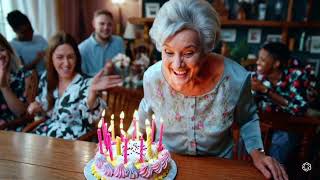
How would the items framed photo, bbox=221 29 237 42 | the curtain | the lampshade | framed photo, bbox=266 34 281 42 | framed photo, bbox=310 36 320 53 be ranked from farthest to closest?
the lampshade, framed photo, bbox=221 29 237 42, framed photo, bbox=266 34 281 42, framed photo, bbox=310 36 320 53, the curtain

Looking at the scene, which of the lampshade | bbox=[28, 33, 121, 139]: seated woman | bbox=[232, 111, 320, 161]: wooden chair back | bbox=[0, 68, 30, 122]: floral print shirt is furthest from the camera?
the lampshade

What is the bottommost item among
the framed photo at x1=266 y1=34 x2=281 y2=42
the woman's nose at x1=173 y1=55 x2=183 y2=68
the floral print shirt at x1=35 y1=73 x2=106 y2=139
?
the floral print shirt at x1=35 y1=73 x2=106 y2=139

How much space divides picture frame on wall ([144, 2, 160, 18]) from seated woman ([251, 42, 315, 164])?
7.96 feet

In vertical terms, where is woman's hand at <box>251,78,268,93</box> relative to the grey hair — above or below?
below

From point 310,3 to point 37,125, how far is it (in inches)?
145

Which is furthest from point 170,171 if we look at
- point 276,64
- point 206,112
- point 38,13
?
point 38,13

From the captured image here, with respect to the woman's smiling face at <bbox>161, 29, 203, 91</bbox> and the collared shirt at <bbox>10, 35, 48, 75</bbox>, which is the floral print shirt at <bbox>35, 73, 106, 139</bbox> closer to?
the woman's smiling face at <bbox>161, 29, 203, 91</bbox>

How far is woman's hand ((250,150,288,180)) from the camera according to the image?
108 cm

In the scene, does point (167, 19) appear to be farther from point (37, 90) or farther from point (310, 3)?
point (310, 3)

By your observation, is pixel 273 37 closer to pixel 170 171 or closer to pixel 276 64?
pixel 276 64

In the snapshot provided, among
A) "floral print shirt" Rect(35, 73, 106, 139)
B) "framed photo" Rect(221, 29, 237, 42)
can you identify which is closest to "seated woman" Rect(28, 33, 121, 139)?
"floral print shirt" Rect(35, 73, 106, 139)

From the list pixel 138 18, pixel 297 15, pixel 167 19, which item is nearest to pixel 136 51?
pixel 138 18

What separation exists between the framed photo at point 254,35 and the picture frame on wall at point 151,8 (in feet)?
4.68

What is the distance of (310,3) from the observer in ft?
13.1
